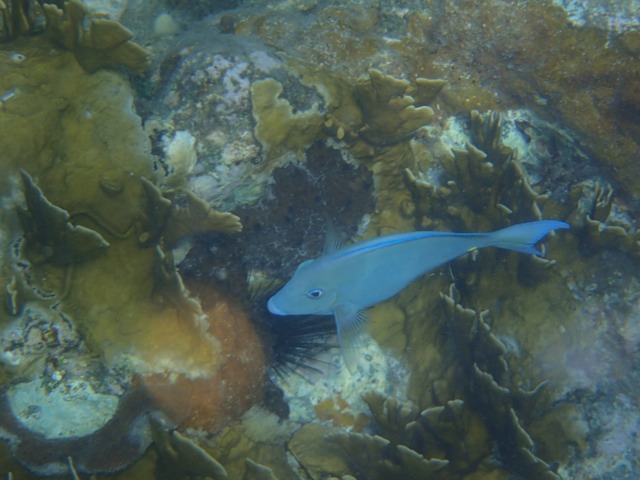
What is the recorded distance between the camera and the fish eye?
2.59 metres

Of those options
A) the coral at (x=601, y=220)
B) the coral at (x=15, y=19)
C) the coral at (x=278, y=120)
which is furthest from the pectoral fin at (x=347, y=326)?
the coral at (x=15, y=19)

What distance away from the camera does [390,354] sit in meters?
4.23

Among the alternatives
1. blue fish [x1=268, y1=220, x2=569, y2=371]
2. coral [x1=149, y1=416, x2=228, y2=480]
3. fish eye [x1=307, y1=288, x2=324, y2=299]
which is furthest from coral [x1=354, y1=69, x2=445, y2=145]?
coral [x1=149, y1=416, x2=228, y2=480]

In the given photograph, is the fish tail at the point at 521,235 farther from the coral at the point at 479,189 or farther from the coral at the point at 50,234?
the coral at the point at 50,234

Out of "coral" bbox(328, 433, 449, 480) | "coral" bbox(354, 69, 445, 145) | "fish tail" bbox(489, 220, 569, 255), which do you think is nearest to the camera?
"fish tail" bbox(489, 220, 569, 255)

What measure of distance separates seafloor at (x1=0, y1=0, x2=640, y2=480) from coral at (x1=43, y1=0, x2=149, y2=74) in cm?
2

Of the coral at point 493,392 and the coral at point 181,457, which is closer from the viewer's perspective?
the coral at point 181,457

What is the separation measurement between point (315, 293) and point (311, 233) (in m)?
1.33

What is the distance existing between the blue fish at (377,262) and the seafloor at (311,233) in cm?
10

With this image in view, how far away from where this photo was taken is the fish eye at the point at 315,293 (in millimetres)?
2594

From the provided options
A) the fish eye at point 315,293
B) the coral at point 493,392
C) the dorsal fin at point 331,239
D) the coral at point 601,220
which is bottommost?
the coral at point 493,392

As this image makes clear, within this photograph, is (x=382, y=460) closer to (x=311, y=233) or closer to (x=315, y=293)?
(x=315, y=293)

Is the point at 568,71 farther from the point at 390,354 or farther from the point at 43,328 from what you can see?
the point at 43,328

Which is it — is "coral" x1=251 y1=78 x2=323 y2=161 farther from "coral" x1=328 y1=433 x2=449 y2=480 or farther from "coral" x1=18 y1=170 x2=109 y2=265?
"coral" x1=328 y1=433 x2=449 y2=480
